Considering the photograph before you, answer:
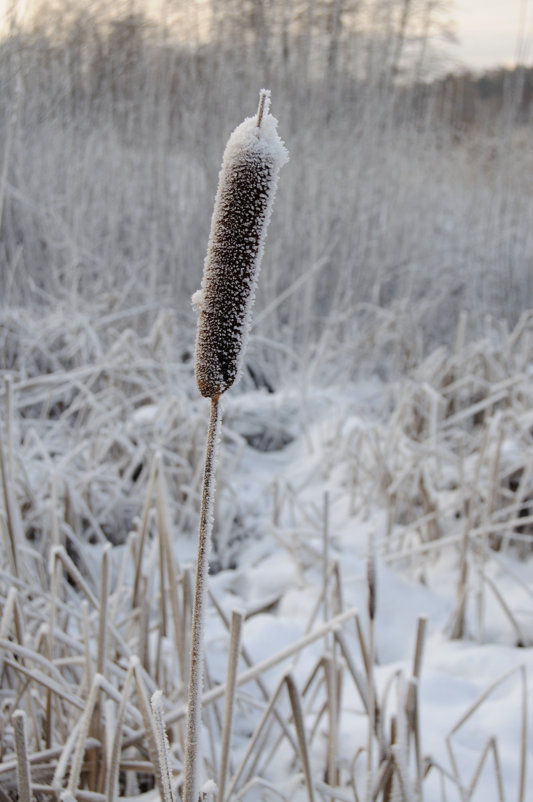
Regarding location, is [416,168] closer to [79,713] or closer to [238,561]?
[238,561]

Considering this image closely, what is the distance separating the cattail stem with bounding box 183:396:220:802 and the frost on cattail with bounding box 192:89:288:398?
3cm

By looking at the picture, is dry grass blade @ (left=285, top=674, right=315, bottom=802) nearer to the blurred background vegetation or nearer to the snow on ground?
the snow on ground

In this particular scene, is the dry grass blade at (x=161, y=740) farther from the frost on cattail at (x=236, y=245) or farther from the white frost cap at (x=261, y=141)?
the white frost cap at (x=261, y=141)

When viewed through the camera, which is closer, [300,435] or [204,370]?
[204,370]

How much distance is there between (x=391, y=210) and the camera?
163 inches

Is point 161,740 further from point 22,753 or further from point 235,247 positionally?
point 235,247

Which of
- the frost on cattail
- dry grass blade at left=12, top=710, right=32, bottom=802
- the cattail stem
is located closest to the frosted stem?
the frost on cattail

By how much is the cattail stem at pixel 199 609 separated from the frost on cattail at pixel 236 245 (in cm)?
3

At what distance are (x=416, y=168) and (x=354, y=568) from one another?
3800 millimetres

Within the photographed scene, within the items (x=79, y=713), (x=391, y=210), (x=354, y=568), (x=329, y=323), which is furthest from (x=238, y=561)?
(x=391, y=210)

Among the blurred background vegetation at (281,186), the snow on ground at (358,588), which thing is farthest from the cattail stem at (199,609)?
the blurred background vegetation at (281,186)

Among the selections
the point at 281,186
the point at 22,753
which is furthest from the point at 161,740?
the point at 281,186

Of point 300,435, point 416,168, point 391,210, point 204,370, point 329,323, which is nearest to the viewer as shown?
point 204,370

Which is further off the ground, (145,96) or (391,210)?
(145,96)
